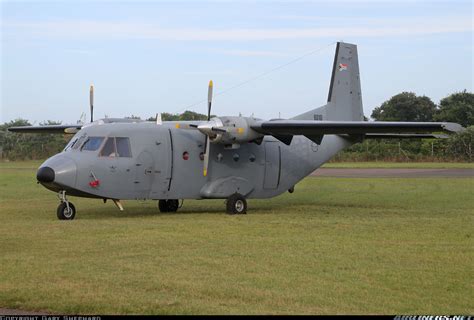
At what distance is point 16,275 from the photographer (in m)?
11.2

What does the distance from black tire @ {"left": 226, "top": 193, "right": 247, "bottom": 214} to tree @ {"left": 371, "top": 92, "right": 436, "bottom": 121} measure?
72289 millimetres

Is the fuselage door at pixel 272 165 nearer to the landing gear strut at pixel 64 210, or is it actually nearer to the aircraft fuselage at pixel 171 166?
the aircraft fuselage at pixel 171 166

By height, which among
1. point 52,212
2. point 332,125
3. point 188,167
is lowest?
point 52,212

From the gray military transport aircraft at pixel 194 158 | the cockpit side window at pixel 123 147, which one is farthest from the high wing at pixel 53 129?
the cockpit side window at pixel 123 147

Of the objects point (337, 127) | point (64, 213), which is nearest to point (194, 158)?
point (337, 127)

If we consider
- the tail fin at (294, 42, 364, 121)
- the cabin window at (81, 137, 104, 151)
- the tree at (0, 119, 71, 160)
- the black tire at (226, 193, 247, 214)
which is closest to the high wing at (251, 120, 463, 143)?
the black tire at (226, 193, 247, 214)

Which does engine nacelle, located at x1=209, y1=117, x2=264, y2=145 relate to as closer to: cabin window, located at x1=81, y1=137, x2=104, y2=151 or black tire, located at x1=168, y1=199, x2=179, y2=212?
black tire, located at x1=168, y1=199, x2=179, y2=212

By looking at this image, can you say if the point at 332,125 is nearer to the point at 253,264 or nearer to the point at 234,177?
the point at 234,177

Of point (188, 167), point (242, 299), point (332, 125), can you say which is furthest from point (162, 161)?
point (242, 299)

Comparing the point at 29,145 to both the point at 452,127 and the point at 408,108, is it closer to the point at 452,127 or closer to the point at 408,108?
the point at 408,108

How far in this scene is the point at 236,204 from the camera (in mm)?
21969

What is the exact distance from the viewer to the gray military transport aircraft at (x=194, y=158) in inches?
778

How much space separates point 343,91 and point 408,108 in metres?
68.6

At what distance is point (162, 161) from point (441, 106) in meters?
Answer: 71.9
